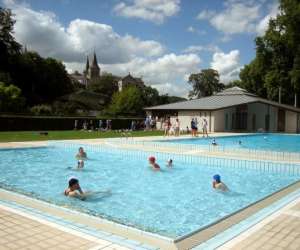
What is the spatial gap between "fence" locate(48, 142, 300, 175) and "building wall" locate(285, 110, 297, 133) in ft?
100

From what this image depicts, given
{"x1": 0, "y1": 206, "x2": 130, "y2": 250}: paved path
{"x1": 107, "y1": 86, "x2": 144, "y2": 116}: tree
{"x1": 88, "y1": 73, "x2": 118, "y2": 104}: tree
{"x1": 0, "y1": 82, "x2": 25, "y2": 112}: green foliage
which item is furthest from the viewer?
{"x1": 88, "y1": 73, "x2": 118, "y2": 104}: tree

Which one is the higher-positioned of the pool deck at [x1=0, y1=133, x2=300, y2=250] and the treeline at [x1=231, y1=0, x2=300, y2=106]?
the treeline at [x1=231, y1=0, x2=300, y2=106]

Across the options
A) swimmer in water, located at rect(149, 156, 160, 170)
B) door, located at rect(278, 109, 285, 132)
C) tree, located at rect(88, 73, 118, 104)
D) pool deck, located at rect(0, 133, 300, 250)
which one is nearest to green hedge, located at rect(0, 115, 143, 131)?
swimmer in water, located at rect(149, 156, 160, 170)

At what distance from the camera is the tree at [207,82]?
76875 millimetres

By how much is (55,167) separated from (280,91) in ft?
124

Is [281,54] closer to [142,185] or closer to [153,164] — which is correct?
[153,164]

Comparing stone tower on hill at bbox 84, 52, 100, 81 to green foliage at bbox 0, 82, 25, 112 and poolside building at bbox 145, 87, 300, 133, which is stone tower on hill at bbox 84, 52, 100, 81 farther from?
poolside building at bbox 145, 87, 300, 133

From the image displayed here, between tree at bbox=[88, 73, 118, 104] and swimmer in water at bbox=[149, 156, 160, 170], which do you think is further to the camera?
tree at bbox=[88, 73, 118, 104]

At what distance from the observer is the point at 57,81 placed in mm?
62719

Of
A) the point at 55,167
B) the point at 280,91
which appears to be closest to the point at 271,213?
the point at 55,167

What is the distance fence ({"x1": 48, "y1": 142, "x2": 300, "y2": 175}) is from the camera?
471 inches

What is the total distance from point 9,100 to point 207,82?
1901 inches

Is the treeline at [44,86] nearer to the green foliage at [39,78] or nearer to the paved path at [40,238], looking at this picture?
the green foliage at [39,78]

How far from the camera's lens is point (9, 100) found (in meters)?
38.2
